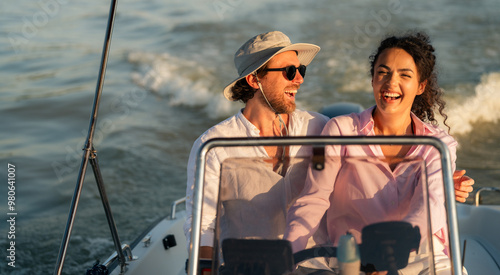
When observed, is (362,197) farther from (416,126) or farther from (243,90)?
(243,90)

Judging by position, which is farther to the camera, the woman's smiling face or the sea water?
the sea water

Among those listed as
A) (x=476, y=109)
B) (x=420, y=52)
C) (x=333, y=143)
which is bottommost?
(x=333, y=143)

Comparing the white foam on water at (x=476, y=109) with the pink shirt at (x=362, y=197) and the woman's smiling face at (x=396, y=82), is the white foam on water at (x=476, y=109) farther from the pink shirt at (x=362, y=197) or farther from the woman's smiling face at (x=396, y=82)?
the pink shirt at (x=362, y=197)

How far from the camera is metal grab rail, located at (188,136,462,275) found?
1539 millimetres

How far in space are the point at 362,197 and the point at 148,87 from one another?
8839 millimetres

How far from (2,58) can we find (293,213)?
985 centimetres

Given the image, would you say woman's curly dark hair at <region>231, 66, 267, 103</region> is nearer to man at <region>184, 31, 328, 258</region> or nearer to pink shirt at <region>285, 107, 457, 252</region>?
man at <region>184, 31, 328, 258</region>

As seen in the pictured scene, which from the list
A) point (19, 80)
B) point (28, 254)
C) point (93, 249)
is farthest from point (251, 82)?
point (19, 80)

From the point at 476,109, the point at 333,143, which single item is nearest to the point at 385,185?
the point at 333,143

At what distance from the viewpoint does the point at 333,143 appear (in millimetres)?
1614

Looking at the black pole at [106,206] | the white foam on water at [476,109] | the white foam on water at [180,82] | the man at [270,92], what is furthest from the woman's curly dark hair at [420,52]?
the white foam on water at [180,82]

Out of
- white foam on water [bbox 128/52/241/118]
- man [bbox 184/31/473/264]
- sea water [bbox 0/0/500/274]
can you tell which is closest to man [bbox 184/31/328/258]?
man [bbox 184/31/473/264]

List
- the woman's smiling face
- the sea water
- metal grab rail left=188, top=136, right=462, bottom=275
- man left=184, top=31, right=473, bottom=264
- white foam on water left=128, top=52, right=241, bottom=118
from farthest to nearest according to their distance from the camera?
white foam on water left=128, top=52, right=241, bottom=118 → the sea water → man left=184, top=31, right=473, bottom=264 → the woman's smiling face → metal grab rail left=188, top=136, right=462, bottom=275

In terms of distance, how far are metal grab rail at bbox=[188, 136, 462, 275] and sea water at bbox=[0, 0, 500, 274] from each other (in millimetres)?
3057
